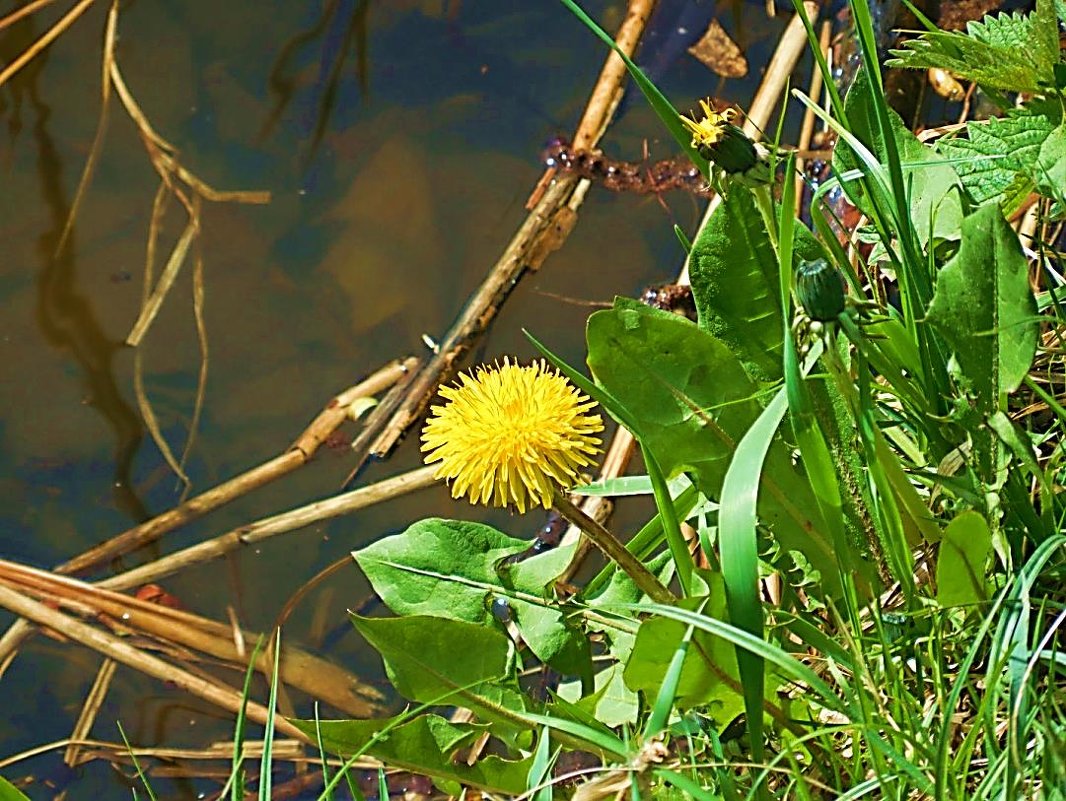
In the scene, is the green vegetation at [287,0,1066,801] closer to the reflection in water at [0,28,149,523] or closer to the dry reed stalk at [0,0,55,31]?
the reflection in water at [0,28,149,523]

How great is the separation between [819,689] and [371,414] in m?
1.47

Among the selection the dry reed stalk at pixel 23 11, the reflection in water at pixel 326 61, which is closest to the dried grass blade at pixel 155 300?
the reflection in water at pixel 326 61

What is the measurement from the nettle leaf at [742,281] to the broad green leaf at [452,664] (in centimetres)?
43

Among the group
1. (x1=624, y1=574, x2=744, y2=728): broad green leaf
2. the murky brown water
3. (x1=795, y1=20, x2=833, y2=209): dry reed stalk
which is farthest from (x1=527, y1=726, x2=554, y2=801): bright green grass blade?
(x1=795, y1=20, x2=833, y2=209): dry reed stalk

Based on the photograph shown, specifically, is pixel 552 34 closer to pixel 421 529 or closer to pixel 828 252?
pixel 828 252

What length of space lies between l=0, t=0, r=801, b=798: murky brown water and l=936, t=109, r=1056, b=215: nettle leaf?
1.06 meters

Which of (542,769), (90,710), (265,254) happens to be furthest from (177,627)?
(542,769)

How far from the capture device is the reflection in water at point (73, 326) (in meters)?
2.28

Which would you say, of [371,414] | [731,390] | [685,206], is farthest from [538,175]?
[731,390]

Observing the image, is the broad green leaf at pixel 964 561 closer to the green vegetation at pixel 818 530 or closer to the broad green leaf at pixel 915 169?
the green vegetation at pixel 818 530

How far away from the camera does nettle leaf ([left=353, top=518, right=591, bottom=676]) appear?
49.8 inches

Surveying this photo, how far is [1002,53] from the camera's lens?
116 centimetres

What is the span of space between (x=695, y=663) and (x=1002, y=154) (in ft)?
2.24

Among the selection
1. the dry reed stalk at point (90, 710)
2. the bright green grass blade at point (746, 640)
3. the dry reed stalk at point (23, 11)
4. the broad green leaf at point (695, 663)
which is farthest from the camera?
the dry reed stalk at point (23, 11)
